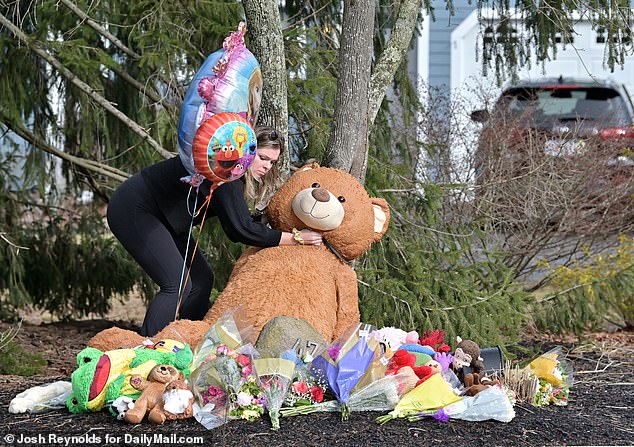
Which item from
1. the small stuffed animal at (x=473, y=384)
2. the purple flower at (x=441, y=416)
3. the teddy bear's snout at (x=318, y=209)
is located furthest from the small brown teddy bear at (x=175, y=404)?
the small stuffed animal at (x=473, y=384)

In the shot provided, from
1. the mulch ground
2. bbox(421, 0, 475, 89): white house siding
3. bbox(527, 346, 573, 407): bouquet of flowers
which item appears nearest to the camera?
the mulch ground

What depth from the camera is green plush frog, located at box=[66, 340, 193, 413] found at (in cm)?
360

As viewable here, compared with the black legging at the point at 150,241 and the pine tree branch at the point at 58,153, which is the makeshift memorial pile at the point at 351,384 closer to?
the black legging at the point at 150,241

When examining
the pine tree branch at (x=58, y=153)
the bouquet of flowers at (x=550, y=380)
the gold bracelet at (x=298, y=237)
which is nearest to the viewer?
the bouquet of flowers at (x=550, y=380)

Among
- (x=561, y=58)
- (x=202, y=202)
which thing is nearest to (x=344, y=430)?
(x=202, y=202)

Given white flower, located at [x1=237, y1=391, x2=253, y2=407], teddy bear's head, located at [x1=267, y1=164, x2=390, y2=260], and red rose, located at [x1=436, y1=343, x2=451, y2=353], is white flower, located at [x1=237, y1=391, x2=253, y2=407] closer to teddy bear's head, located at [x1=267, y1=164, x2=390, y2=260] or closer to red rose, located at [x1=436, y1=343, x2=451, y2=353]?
teddy bear's head, located at [x1=267, y1=164, x2=390, y2=260]

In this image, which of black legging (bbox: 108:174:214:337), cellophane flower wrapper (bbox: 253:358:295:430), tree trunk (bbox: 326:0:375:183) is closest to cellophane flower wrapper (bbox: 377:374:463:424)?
cellophane flower wrapper (bbox: 253:358:295:430)

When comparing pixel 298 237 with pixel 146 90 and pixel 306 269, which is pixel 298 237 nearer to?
pixel 306 269

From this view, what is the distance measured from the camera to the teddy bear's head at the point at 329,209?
4234 millimetres

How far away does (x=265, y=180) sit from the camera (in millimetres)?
4555

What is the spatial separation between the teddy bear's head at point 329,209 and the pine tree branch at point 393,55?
79 centimetres

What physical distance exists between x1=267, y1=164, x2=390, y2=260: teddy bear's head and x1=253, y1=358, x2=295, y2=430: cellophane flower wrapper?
856mm

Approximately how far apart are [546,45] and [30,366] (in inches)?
149

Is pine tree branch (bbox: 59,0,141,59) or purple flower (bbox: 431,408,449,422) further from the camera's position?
pine tree branch (bbox: 59,0,141,59)
